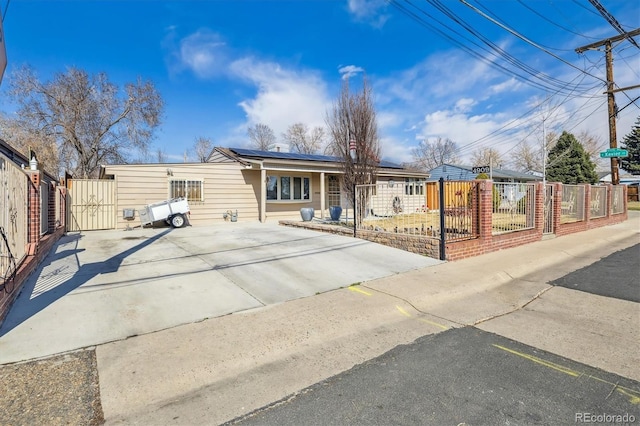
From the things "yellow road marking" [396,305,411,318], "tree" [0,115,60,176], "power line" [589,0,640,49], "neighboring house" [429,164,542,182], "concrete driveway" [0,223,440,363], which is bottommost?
"yellow road marking" [396,305,411,318]

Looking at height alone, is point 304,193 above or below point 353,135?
below

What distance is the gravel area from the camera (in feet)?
7.71

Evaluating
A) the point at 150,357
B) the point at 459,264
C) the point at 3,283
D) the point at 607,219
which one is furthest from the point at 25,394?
the point at 607,219

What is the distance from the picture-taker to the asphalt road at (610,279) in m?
5.50

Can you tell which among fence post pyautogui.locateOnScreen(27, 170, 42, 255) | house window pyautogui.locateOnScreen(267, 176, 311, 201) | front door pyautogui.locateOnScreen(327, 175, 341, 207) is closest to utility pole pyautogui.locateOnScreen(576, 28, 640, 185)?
front door pyautogui.locateOnScreen(327, 175, 341, 207)

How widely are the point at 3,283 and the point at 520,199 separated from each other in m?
11.5

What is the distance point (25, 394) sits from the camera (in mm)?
2582

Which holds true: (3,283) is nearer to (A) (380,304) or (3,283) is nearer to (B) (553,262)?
(A) (380,304)

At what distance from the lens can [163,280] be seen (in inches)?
217

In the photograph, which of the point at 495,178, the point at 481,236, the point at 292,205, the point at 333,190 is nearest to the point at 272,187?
the point at 292,205

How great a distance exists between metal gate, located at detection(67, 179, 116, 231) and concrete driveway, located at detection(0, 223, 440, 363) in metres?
2.35

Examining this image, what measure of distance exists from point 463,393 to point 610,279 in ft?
18.5

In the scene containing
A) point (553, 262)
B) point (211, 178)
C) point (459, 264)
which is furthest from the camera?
point (211, 178)

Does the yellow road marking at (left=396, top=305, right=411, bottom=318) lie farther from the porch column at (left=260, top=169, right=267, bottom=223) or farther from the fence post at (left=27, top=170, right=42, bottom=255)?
the porch column at (left=260, top=169, right=267, bottom=223)
